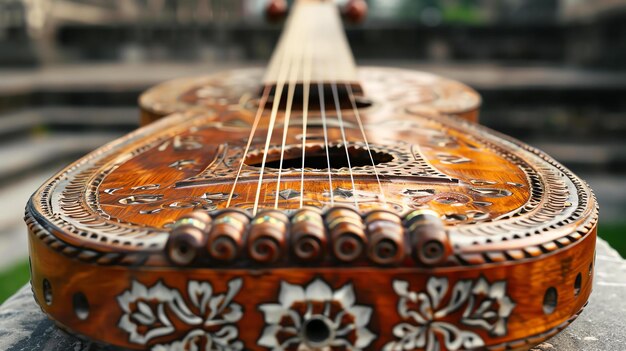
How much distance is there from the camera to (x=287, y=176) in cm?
94

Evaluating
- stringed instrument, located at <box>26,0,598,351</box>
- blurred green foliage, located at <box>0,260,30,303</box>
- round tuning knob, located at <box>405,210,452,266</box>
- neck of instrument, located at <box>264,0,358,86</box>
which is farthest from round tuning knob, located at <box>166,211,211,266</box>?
blurred green foliage, located at <box>0,260,30,303</box>

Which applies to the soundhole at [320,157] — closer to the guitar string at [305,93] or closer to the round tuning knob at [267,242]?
the guitar string at [305,93]

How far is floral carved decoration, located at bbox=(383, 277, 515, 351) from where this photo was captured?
0.68 meters

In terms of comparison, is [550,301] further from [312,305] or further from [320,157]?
[320,157]

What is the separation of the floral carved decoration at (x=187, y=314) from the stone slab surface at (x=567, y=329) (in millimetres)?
202

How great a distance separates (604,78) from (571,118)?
460 millimetres

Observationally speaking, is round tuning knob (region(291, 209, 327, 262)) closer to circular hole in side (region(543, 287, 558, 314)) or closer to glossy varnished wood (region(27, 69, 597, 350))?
glossy varnished wood (region(27, 69, 597, 350))

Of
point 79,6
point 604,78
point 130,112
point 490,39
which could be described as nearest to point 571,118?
point 604,78

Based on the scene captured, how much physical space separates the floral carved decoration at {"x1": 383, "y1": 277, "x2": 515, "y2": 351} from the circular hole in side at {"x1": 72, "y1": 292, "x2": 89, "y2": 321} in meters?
0.34

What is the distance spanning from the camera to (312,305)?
673 millimetres

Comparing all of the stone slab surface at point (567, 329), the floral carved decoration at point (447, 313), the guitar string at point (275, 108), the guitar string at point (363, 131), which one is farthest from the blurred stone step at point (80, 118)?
the floral carved decoration at point (447, 313)

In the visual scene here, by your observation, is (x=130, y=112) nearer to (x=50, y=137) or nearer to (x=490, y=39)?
(x=50, y=137)

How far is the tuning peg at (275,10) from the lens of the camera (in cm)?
307

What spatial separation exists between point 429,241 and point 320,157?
58 cm
